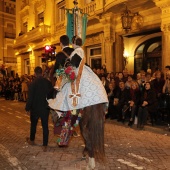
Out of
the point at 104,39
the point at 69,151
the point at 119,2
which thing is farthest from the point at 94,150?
the point at 104,39

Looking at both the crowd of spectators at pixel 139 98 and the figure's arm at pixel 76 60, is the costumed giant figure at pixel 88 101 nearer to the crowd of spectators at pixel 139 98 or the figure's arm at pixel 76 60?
the figure's arm at pixel 76 60

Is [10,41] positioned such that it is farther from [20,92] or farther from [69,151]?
[69,151]

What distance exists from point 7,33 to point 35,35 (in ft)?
53.7

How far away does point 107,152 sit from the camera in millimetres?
5648

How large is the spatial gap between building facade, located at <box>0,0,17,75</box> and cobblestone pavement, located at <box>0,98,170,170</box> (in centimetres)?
3071

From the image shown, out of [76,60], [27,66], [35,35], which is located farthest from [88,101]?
[27,66]

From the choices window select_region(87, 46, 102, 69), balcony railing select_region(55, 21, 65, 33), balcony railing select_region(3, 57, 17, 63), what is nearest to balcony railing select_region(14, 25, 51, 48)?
balcony railing select_region(55, 21, 65, 33)

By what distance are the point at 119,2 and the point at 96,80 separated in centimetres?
912

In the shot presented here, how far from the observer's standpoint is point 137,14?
13.1 meters

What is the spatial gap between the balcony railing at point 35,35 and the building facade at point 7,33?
1109 cm

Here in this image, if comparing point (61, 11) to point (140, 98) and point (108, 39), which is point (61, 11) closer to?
point (108, 39)

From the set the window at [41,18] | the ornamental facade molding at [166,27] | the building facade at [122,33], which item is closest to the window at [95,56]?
the building facade at [122,33]

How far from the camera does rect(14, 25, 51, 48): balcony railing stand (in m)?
21.4

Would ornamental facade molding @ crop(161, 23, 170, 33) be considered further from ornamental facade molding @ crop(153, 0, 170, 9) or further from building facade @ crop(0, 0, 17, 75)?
building facade @ crop(0, 0, 17, 75)
